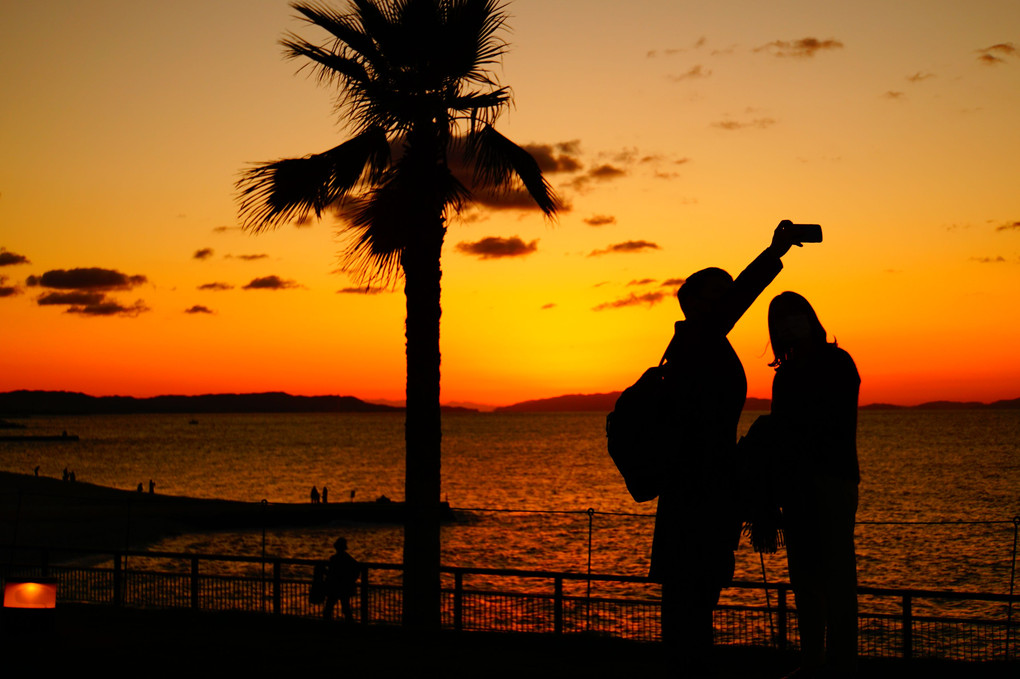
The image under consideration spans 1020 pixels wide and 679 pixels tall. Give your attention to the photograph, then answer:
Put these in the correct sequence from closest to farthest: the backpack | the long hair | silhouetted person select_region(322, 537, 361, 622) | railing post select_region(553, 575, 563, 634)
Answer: the backpack < the long hair < railing post select_region(553, 575, 563, 634) < silhouetted person select_region(322, 537, 361, 622)

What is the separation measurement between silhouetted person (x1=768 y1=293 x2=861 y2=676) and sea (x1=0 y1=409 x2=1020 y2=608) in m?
3.30

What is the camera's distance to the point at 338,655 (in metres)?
7.76

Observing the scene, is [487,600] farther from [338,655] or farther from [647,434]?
[647,434]

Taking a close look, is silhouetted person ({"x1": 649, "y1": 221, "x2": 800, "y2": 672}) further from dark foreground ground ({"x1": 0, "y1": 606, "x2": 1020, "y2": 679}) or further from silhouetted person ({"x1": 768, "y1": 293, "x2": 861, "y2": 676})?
dark foreground ground ({"x1": 0, "y1": 606, "x2": 1020, "y2": 679})

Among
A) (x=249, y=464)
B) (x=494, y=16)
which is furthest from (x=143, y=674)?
(x=249, y=464)

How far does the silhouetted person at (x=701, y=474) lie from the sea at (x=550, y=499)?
4.10 metres

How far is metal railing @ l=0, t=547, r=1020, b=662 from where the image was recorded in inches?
474

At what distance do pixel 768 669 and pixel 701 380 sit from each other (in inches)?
187

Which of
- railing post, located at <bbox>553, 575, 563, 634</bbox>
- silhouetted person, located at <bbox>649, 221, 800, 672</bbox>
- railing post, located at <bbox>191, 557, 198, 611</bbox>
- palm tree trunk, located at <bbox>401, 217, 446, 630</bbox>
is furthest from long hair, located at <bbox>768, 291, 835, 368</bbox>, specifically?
railing post, located at <bbox>191, 557, 198, 611</bbox>

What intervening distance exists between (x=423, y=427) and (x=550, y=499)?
6679cm

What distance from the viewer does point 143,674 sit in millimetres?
6992

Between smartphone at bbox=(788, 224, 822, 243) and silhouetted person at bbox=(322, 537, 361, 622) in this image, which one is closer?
smartphone at bbox=(788, 224, 822, 243)

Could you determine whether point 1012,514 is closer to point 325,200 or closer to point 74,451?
point 325,200

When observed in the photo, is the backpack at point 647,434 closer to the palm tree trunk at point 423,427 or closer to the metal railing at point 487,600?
the metal railing at point 487,600
